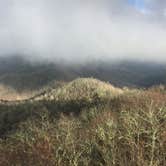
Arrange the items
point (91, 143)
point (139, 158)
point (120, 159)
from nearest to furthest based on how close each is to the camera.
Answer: point (139, 158)
point (120, 159)
point (91, 143)

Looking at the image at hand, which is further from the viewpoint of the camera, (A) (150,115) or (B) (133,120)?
(B) (133,120)

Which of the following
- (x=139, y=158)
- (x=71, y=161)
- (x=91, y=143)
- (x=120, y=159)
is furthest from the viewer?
(x=91, y=143)

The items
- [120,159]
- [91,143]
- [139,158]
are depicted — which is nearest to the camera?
[139,158]

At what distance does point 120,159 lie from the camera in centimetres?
5225

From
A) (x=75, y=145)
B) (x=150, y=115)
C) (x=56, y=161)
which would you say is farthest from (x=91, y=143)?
(x=150, y=115)

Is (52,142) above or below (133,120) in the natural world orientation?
below

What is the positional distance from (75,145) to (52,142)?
3.93m

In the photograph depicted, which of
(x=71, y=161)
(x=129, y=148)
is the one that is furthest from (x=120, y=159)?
(x=71, y=161)

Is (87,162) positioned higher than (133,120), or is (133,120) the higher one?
(133,120)

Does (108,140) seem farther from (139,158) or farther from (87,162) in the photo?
(139,158)

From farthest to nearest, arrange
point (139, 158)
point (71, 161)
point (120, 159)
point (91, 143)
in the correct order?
point (91, 143)
point (71, 161)
point (120, 159)
point (139, 158)

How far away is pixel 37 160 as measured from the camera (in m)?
54.8

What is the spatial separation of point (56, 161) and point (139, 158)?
11620 millimetres

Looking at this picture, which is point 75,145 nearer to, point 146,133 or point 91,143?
point 91,143
